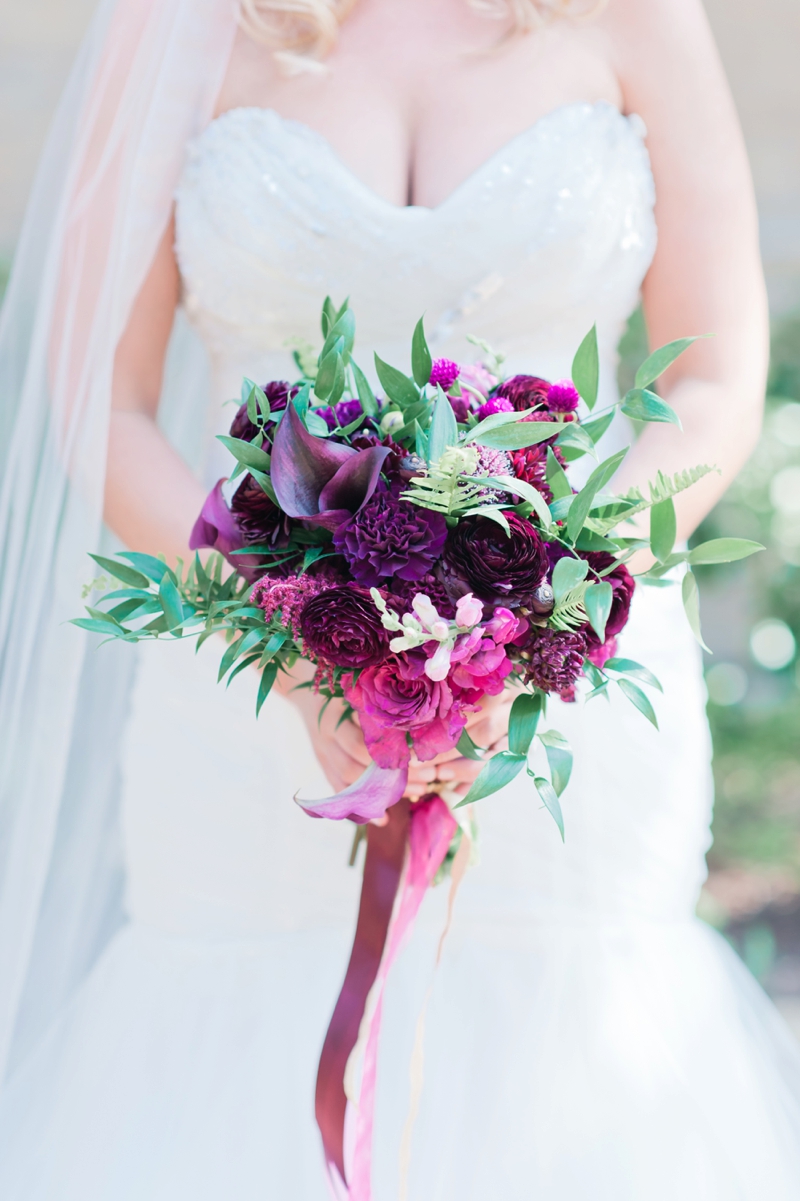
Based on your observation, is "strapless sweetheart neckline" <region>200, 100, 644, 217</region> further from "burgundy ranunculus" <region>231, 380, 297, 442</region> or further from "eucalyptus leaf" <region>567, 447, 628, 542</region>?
"eucalyptus leaf" <region>567, 447, 628, 542</region>

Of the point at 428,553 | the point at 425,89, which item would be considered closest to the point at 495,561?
the point at 428,553

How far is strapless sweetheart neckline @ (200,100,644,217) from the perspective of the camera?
1340mm

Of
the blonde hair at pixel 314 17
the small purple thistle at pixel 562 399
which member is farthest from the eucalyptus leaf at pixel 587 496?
the blonde hair at pixel 314 17

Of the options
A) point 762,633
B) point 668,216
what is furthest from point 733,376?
point 762,633

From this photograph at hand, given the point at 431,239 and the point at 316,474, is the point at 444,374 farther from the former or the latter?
the point at 431,239

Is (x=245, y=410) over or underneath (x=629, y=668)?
over

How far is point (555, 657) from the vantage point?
0.80m

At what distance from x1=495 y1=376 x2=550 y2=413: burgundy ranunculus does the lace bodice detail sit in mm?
451

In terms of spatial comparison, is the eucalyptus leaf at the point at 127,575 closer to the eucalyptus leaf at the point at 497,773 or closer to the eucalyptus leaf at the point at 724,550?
the eucalyptus leaf at the point at 497,773

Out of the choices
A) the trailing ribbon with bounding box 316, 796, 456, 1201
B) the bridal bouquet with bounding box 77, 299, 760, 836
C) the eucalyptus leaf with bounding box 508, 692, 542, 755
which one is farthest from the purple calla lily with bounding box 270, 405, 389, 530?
the trailing ribbon with bounding box 316, 796, 456, 1201

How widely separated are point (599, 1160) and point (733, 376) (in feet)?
3.10

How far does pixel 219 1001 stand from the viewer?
126 centimetres

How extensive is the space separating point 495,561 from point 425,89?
3.05 ft

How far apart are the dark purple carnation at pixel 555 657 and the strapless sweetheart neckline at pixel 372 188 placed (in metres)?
0.74
